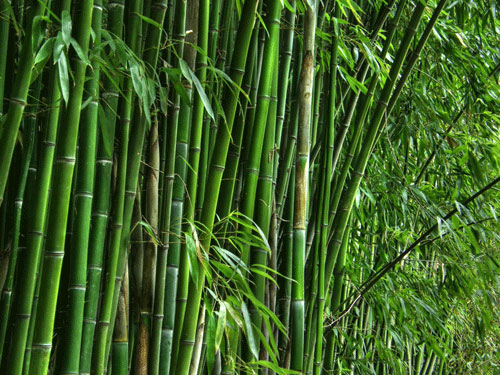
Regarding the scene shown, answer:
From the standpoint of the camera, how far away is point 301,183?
1.57m

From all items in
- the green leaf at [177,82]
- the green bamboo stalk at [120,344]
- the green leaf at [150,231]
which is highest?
the green leaf at [177,82]

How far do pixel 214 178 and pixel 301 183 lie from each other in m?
0.28

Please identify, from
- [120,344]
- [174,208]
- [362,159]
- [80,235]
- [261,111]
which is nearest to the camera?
[80,235]

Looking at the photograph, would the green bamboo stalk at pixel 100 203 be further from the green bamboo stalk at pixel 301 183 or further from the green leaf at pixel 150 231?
the green bamboo stalk at pixel 301 183

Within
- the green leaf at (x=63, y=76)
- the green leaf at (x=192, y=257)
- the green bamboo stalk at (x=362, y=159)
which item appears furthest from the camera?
the green bamboo stalk at (x=362, y=159)

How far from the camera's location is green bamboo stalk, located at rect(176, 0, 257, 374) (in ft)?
4.25

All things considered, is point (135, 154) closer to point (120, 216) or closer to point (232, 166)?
point (120, 216)

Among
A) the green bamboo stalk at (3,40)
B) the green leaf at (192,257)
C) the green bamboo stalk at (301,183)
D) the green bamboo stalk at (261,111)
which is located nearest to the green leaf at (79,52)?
the green bamboo stalk at (3,40)

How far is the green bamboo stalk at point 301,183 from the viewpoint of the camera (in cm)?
157

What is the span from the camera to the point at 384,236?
8.77ft

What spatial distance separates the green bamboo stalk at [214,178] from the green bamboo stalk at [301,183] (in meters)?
0.24

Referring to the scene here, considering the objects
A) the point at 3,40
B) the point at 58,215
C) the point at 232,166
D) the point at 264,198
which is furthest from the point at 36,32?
the point at 264,198

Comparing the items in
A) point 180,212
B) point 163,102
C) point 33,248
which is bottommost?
point 33,248

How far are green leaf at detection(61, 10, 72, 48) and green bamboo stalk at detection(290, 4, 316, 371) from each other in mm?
638
